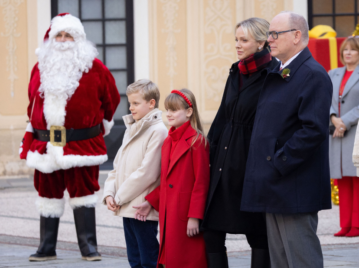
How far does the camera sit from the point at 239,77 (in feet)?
11.2

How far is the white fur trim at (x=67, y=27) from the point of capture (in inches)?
187

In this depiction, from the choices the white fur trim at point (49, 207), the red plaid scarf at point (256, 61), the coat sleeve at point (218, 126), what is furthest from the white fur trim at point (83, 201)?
the red plaid scarf at point (256, 61)

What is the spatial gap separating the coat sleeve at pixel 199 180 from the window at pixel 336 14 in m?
7.85

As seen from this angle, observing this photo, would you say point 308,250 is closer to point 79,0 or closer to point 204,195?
point 204,195

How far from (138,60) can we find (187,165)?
7088mm

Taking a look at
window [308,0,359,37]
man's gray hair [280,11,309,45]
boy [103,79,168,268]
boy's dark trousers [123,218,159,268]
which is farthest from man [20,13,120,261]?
window [308,0,359,37]

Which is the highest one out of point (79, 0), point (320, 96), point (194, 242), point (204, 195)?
point (79, 0)

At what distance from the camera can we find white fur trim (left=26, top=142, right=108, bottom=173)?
15.0ft

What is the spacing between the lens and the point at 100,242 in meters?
5.23

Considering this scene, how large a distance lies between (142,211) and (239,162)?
2.20 ft

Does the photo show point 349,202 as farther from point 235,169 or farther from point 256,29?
point 256,29

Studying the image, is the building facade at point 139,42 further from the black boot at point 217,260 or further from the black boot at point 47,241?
the black boot at point 217,260

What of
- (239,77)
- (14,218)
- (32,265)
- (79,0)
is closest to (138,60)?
(79,0)

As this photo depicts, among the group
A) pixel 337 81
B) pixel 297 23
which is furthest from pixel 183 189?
pixel 337 81
